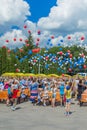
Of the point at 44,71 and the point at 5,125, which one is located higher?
the point at 44,71

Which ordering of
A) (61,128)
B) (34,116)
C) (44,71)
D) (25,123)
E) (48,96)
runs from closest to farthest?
1. (61,128)
2. (25,123)
3. (34,116)
4. (48,96)
5. (44,71)

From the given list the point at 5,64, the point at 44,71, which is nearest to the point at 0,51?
the point at 5,64

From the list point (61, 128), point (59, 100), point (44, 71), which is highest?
point (44, 71)

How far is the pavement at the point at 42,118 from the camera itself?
15.1 meters

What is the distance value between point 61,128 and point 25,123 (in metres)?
1.98

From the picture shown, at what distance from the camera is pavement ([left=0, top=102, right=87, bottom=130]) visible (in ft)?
49.4

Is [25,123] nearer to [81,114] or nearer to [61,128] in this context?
[61,128]

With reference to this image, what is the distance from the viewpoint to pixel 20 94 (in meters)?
25.2

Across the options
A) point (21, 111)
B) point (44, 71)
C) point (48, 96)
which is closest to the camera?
point (21, 111)

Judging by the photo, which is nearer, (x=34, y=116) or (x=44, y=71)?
(x=34, y=116)

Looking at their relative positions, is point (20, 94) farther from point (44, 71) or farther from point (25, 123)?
point (44, 71)

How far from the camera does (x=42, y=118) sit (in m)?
17.6

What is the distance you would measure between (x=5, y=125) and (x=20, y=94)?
9.76 m

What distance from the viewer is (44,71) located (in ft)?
261
